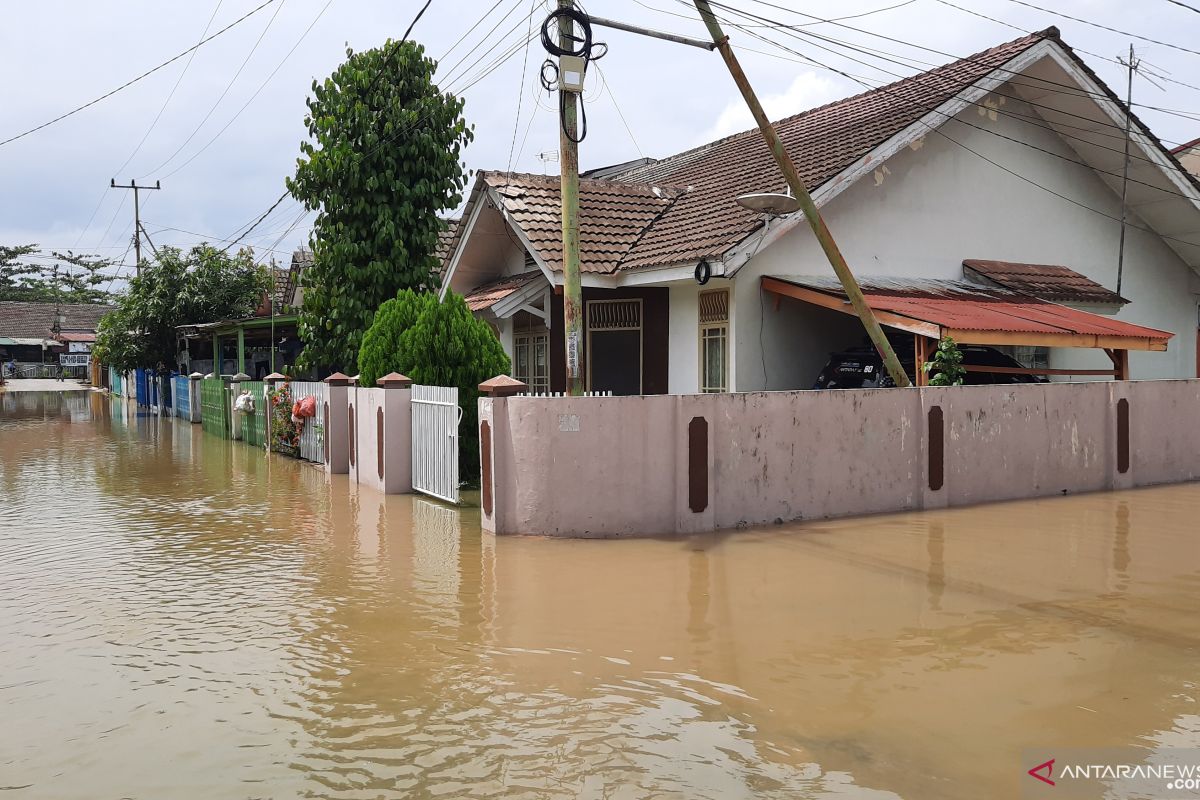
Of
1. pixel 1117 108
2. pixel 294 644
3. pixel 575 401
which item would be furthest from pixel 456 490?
pixel 1117 108

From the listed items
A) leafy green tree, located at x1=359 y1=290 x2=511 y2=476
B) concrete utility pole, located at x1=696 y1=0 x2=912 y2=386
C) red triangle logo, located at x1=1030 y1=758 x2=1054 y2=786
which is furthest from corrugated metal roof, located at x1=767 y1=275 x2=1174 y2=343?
red triangle logo, located at x1=1030 y1=758 x2=1054 y2=786

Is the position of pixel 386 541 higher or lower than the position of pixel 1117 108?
lower

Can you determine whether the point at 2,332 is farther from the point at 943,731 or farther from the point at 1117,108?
the point at 943,731

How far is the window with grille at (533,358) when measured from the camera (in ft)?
58.4

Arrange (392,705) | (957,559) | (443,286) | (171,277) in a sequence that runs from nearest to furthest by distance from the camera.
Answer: (392,705)
(957,559)
(443,286)
(171,277)

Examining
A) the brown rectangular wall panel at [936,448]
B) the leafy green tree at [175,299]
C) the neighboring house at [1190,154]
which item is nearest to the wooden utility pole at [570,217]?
the brown rectangular wall panel at [936,448]

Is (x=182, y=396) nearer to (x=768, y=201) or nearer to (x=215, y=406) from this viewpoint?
(x=215, y=406)

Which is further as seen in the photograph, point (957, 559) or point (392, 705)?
point (957, 559)

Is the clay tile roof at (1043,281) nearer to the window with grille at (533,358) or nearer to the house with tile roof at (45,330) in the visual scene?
the window with grille at (533,358)

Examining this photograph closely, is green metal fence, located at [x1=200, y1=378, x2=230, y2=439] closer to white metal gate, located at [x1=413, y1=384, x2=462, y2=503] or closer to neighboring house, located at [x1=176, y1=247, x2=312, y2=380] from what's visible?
neighboring house, located at [x1=176, y1=247, x2=312, y2=380]

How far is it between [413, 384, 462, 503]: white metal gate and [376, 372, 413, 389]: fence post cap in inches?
7.3

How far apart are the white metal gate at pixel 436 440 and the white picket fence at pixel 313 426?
12.4ft

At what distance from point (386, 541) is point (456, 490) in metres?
1.93

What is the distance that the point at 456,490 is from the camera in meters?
11.6
